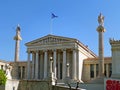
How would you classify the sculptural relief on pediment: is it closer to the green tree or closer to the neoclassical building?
the neoclassical building

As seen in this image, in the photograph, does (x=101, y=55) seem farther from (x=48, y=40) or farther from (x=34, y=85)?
(x=34, y=85)

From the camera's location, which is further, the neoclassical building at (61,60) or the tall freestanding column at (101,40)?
the neoclassical building at (61,60)

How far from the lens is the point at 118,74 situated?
54.2 meters

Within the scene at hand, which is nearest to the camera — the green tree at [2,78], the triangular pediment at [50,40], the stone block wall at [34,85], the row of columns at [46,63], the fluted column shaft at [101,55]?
the stone block wall at [34,85]

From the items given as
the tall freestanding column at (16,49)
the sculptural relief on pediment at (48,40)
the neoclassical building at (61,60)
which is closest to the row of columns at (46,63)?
the neoclassical building at (61,60)

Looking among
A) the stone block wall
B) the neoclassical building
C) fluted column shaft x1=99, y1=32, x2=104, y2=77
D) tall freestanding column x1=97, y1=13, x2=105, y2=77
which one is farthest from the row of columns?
the stone block wall

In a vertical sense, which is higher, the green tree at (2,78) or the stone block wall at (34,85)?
the green tree at (2,78)

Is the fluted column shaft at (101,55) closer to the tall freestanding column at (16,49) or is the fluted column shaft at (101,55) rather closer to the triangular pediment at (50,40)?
the triangular pediment at (50,40)

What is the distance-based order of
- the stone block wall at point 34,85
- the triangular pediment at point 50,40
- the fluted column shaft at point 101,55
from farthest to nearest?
the triangular pediment at point 50,40, the fluted column shaft at point 101,55, the stone block wall at point 34,85

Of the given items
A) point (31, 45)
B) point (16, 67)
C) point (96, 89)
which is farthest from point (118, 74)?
point (16, 67)

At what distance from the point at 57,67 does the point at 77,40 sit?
32.1 feet

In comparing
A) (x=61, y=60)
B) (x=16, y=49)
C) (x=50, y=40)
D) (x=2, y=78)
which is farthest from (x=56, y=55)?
(x=2, y=78)

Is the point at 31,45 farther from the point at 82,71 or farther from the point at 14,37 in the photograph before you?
the point at 82,71

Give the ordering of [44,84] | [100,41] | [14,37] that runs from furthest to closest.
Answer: [14,37]
[100,41]
[44,84]
